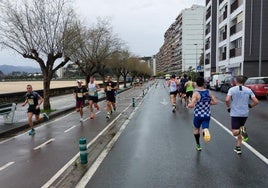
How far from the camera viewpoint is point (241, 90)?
700cm

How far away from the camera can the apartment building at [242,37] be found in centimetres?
3712

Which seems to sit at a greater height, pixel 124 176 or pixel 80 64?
pixel 80 64

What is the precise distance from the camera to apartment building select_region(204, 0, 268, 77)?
37125 millimetres

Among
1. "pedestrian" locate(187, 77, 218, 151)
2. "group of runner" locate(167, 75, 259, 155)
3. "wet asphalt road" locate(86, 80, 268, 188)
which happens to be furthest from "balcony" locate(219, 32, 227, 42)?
"pedestrian" locate(187, 77, 218, 151)

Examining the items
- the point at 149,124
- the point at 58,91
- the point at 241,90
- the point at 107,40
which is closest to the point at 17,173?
the point at 241,90

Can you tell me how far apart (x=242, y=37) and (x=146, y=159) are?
34.6 meters

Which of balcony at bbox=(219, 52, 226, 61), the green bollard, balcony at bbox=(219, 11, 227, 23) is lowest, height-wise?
the green bollard

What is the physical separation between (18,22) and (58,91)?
20.3 metres

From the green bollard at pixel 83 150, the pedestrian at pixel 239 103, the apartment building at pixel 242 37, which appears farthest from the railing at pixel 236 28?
the green bollard at pixel 83 150

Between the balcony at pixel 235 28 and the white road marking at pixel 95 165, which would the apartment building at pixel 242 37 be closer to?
the balcony at pixel 235 28

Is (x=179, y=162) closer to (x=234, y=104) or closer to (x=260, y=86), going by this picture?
(x=234, y=104)

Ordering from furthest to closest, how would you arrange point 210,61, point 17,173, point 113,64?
1. point 210,61
2. point 113,64
3. point 17,173

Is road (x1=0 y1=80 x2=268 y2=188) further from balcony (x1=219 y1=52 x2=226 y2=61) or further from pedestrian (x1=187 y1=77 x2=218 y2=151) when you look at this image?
balcony (x1=219 y1=52 x2=226 y2=61)

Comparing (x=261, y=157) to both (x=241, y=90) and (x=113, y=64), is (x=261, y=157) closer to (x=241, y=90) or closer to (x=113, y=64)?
(x=241, y=90)
